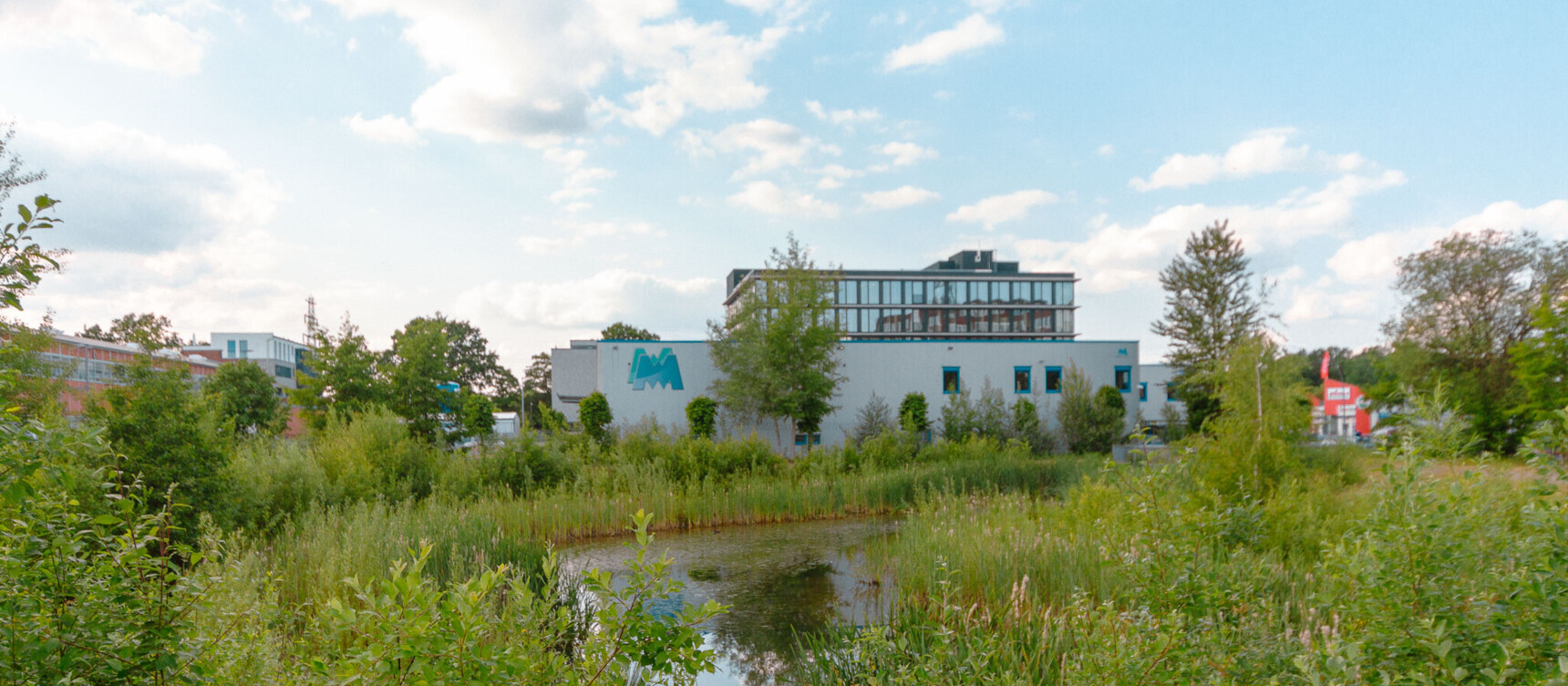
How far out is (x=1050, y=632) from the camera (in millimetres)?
4520

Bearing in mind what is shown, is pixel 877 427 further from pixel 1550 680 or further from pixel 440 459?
pixel 1550 680

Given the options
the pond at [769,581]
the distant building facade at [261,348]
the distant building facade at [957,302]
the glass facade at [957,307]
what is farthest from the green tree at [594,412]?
the distant building facade at [261,348]

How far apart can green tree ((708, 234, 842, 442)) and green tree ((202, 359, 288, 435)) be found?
518 inches

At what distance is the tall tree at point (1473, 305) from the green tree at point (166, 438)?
25653 millimetres

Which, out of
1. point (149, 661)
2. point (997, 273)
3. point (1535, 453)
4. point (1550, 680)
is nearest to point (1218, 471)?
point (1535, 453)

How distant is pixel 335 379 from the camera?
16.4 metres

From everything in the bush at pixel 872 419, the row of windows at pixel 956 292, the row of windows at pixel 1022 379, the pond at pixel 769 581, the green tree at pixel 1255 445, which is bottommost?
the pond at pixel 769 581

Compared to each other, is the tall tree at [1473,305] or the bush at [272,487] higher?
the tall tree at [1473,305]

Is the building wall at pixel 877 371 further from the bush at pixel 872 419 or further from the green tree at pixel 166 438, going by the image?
the green tree at pixel 166 438

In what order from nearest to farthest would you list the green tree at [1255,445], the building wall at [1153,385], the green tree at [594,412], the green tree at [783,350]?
1. the green tree at [1255,445]
2. the green tree at [783,350]
3. the green tree at [594,412]
4. the building wall at [1153,385]

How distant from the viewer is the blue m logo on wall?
28906 mm

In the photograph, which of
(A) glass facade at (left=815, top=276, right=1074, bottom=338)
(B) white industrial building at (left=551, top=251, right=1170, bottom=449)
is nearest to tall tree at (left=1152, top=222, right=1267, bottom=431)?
(B) white industrial building at (left=551, top=251, right=1170, bottom=449)

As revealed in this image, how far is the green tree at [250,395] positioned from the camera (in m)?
17.9

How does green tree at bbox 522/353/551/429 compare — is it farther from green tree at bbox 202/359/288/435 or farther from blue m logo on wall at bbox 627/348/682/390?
green tree at bbox 202/359/288/435
